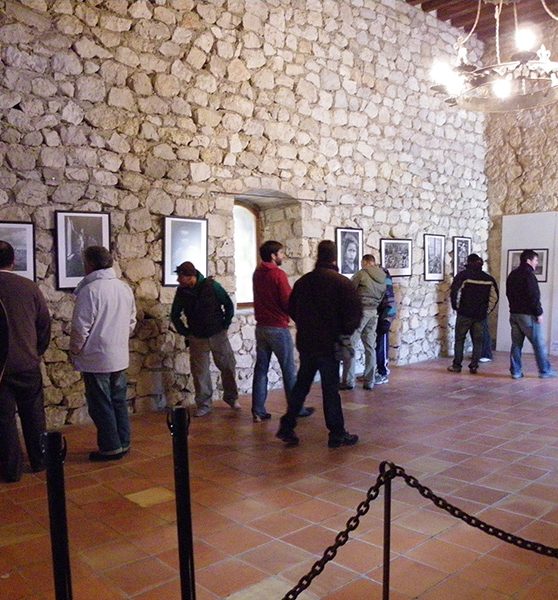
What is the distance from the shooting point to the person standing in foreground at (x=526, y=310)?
6.57m

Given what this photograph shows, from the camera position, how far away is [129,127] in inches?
209

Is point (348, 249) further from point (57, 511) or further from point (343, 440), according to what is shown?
point (57, 511)

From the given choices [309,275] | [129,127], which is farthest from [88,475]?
[129,127]

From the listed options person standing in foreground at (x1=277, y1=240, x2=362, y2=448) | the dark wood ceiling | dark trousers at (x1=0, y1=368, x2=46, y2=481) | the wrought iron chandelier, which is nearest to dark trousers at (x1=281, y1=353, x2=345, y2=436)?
person standing in foreground at (x1=277, y1=240, x2=362, y2=448)

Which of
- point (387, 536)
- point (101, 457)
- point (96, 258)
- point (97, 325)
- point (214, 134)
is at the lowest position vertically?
point (101, 457)

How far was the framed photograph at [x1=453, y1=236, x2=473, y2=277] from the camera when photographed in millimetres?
8719

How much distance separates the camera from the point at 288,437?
428 cm

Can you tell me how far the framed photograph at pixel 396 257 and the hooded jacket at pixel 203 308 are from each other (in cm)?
313

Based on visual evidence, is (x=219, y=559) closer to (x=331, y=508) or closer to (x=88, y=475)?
(x=331, y=508)

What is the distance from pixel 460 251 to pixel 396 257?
154 centimetres

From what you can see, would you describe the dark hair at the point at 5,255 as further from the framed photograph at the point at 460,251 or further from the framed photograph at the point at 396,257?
the framed photograph at the point at 460,251

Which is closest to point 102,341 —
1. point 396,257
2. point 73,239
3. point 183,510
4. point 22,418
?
point 22,418

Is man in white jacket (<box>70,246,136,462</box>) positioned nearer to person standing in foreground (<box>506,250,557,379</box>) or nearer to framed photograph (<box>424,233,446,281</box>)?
person standing in foreground (<box>506,250,557,379</box>)

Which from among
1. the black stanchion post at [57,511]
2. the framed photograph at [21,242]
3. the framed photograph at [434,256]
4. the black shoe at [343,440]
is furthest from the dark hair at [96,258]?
the framed photograph at [434,256]
